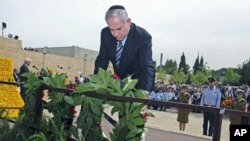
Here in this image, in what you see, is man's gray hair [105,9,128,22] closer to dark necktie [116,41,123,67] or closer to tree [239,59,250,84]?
dark necktie [116,41,123,67]

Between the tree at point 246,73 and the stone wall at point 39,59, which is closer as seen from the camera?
the stone wall at point 39,59

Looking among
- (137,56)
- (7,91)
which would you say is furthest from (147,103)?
(7,91)

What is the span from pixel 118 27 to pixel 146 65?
440mm

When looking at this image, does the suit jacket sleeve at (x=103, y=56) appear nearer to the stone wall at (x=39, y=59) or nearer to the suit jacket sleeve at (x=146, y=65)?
the suit jacket sleeve at (x=146, y=65)

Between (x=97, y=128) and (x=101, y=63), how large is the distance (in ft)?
3.46

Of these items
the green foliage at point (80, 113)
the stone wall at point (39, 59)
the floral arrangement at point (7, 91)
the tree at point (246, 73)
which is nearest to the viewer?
the green foliage at point (80, 113)

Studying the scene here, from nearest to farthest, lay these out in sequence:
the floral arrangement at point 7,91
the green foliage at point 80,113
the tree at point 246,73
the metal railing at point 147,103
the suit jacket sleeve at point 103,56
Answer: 1. the metal railing at point 147,103
2. the green foliage at point 80,113
3. the suit jacket sleeve at point 103,56
4. the floral arrangement at point 7,91
5. the tree at point 246,73

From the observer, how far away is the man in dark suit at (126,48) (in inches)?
136

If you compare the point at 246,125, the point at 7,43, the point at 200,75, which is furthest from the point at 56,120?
the point at 200,75

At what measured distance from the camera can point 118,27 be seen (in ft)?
11.6

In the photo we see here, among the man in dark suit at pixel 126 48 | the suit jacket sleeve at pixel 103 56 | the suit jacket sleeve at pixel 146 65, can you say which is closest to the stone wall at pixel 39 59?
the suit jacket sleeve at pixel 103 56

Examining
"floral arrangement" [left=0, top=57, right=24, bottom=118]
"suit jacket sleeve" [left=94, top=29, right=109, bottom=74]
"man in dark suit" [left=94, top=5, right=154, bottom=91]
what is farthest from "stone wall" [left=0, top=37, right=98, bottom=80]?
"man in dark suit" [left=94, top=5, right=154, bottom=91]

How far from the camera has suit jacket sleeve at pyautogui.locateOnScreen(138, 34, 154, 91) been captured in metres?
3.47

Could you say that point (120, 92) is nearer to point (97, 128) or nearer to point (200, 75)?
point (97, 128)
